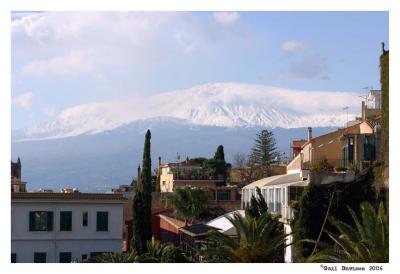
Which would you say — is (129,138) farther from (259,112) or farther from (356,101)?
(356,101)

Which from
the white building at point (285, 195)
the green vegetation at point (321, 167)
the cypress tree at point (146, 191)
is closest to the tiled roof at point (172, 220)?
the cypress tree at point (146, 191)

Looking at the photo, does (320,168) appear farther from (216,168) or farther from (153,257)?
(216,168)

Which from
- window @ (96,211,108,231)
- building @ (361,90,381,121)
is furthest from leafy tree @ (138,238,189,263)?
building @ (361,90,381,121)

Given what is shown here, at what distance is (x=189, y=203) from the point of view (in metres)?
42.6

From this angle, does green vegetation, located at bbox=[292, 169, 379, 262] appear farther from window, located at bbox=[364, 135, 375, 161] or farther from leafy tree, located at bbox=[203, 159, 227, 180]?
leafy tree, located at bbox=[203, 159, 227, 180]

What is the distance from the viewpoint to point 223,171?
58219 mm

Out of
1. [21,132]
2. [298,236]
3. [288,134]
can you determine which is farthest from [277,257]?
[288,134]

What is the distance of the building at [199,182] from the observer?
160 feet

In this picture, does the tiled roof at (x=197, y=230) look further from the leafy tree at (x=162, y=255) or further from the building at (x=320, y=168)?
the leafy tree at (x=162, y=255)

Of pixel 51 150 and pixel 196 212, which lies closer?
pixel 196 212

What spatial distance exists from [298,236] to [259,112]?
70.0 metres

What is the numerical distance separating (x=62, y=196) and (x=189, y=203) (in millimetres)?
12075

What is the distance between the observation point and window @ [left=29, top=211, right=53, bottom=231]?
101 feet
